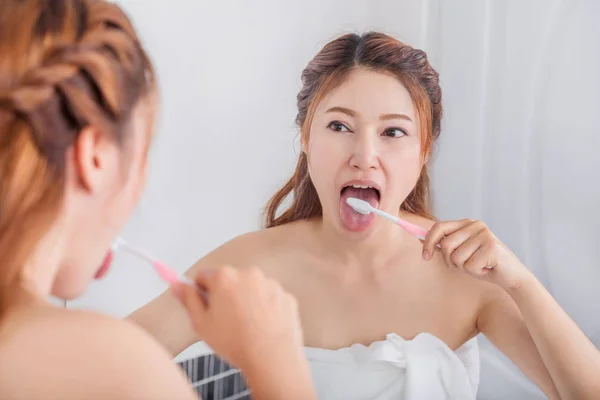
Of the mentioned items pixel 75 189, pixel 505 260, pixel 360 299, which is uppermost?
pixel 75 189

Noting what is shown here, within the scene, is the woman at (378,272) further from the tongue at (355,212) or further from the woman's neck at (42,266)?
the woman's neck at (42,266)

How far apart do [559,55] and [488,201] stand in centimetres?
25

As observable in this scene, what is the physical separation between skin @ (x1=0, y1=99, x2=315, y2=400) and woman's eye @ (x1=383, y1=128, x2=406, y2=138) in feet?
1.30

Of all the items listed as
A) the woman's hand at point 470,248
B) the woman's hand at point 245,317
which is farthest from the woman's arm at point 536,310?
the woman's hand at point 245,317

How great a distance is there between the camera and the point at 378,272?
36.6 inches

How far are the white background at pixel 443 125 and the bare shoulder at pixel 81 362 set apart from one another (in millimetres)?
607

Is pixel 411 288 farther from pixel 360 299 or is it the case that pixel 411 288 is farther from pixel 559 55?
pixel 559 55

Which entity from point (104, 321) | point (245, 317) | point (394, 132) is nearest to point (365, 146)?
point (394, 132)

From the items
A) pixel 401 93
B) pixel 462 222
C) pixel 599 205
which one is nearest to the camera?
pixel 462 222

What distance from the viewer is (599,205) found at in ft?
3.23

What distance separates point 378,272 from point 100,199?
20.9 inches

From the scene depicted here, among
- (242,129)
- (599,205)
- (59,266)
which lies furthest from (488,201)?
(59,266)

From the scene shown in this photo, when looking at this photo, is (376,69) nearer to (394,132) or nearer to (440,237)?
(394,132)

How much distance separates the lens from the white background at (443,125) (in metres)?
1.00
